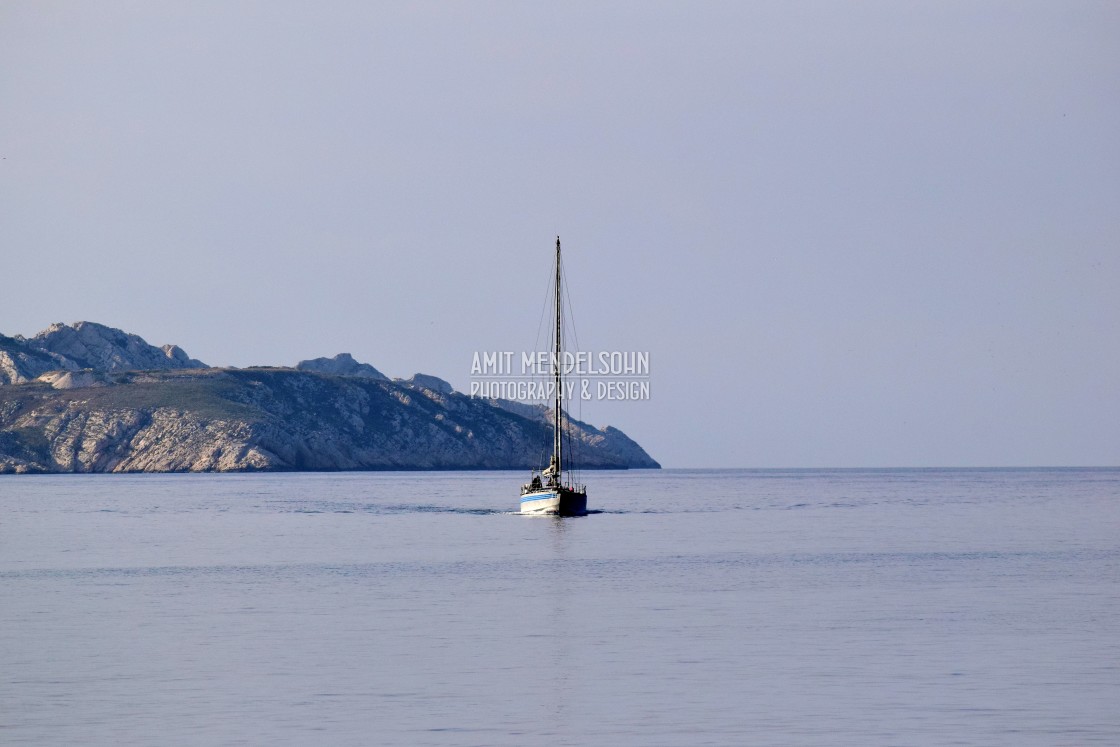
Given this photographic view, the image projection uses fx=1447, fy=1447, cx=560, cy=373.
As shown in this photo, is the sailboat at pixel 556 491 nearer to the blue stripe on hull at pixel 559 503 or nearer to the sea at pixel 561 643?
the blue stripe on hull at pixel 559 503

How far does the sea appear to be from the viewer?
92.9 feet

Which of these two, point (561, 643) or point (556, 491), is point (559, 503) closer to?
point (556, 491)

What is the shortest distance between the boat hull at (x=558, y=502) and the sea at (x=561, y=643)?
54.8 feet

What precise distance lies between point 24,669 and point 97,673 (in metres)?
2.11

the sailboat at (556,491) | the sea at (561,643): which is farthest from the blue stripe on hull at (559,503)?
the sea at (561,643)

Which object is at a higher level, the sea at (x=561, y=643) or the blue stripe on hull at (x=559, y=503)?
the blue stripe on hull at (x=559, y=503)

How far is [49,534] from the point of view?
100m

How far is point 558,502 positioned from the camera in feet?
347

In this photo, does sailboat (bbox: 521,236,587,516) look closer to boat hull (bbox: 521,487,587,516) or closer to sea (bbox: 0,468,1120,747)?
boat hull (bbox: 521,487,587,516)

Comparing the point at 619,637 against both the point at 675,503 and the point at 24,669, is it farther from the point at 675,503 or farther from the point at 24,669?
the point at 675,503

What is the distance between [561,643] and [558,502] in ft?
215

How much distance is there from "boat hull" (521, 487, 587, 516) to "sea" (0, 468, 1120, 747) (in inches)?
658

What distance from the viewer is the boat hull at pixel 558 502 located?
105m

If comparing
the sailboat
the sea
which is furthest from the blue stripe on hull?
the sea
